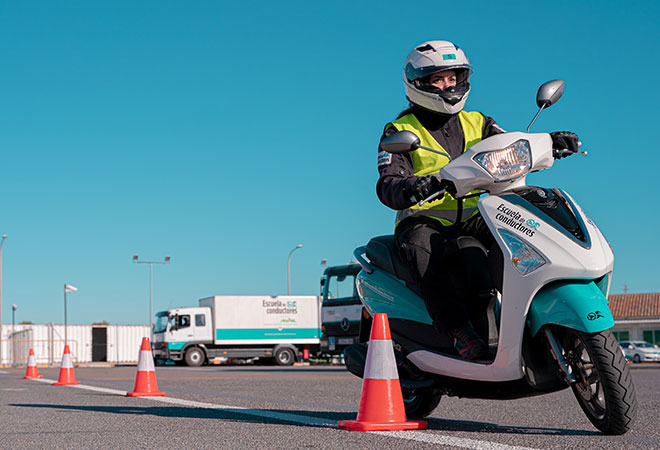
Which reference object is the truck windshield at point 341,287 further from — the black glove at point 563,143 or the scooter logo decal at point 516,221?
the scooter logo decal at point 516,221

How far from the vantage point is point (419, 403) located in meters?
5.47

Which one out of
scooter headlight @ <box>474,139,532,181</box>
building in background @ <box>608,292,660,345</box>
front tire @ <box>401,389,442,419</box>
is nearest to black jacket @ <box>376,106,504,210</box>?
scooter headlight @ <box>474,139,532,181</box>

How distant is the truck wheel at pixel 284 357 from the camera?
3734cm

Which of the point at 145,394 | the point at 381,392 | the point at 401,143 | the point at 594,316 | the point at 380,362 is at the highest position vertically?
the point at 401,143

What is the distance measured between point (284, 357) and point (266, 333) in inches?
53.3

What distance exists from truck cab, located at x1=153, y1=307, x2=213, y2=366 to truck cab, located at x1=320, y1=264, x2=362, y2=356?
11.0m

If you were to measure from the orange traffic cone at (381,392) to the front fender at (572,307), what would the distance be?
92cm

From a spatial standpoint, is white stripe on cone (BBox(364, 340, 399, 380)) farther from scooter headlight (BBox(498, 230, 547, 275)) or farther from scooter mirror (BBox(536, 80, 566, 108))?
scooter mirror (BBox(536, 80, 566, 108))

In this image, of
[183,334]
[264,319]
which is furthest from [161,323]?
[264,319]

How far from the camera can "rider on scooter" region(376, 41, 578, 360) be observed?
4.54 metres

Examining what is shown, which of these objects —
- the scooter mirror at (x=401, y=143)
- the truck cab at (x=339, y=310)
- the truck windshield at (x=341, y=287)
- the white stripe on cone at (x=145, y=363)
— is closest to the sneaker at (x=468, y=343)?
the scooter mirror at (x=401, y=143)

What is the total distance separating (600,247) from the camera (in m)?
4.02

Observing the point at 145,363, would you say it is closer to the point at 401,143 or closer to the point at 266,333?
the point at 401,143

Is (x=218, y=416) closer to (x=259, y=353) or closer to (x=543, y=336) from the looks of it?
(x=543, y=336)
